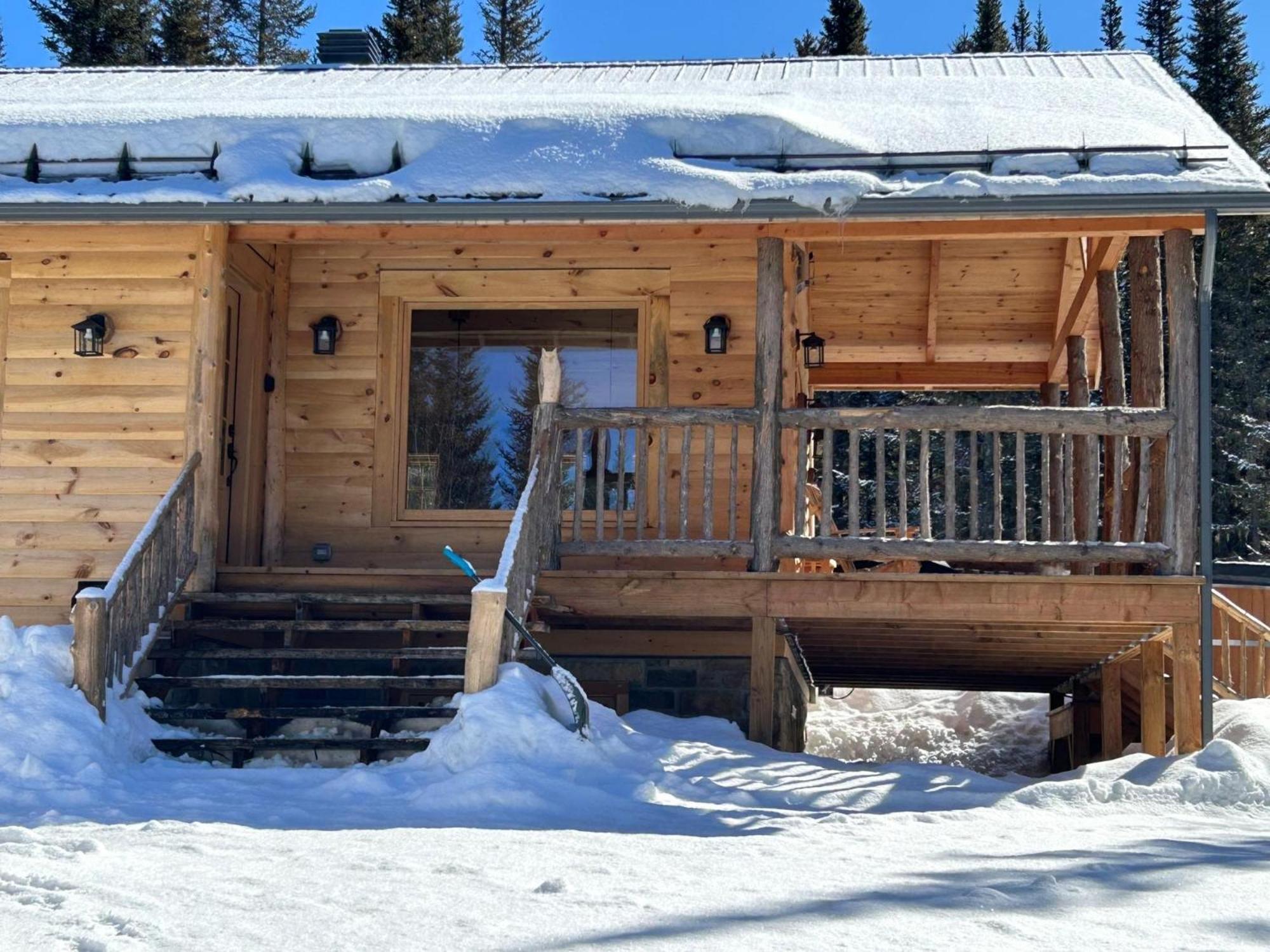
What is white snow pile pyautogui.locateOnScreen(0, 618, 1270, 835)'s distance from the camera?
19.7ft

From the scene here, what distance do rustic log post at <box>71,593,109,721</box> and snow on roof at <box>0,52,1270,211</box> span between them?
8.68ft

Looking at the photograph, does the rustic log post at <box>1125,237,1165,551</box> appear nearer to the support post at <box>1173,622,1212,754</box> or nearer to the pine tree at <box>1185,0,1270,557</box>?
the support post at <box>1173,622,1212,754</box>

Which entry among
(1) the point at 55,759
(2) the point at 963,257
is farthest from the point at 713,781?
(2) the point at 963,257

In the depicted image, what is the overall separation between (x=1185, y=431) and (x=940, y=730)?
34.1 ft

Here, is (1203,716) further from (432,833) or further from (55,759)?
(55,759)

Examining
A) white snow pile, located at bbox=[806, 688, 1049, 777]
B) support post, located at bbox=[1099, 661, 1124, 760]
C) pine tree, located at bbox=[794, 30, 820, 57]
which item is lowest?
white snow pile, located at bbox=[806, 688, 1049, 777]

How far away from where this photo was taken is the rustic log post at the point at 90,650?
23.4 ft

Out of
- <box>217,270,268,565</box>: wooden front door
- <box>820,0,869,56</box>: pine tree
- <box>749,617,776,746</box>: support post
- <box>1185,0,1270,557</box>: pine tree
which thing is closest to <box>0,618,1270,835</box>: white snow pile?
<box>749,617,776,746</box>: support post

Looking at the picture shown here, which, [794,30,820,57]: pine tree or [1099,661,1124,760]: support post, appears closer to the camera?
[1099,661,1124,760]: support post

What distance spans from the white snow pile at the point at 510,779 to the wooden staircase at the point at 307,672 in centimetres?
24

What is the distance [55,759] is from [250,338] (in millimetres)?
4120

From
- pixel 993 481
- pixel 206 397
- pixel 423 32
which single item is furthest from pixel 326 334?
pixel 423 32

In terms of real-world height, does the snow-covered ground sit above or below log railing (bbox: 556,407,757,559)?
below

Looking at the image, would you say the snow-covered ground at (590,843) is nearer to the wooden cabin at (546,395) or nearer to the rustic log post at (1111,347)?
the wooden cabin at (546,395)
